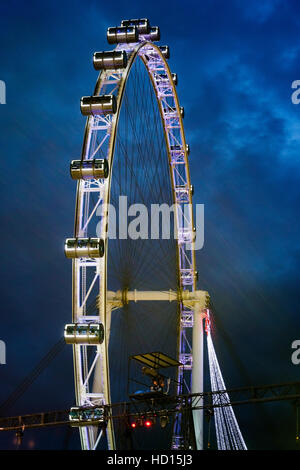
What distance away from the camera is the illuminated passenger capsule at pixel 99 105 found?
2777 cm

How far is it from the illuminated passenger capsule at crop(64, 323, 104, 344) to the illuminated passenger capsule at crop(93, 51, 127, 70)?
1239cm

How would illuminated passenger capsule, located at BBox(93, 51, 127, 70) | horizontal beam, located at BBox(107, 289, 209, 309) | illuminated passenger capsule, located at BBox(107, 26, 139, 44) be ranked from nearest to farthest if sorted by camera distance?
illuminated passenger capsule, located at BBox(93, 51, 127, 70) < illuminated passenger capsule, located at BBox(107, 26, 139, 44) < horizontal beam, located at BBox(107, 289, 209, 309)

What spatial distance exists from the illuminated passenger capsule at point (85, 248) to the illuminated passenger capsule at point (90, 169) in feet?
9.95

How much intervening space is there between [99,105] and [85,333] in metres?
10.3

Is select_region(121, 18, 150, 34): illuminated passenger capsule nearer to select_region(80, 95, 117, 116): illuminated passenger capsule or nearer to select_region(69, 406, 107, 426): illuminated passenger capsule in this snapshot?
select_region(80, 95, 117, 116): illuminated passenger capsule

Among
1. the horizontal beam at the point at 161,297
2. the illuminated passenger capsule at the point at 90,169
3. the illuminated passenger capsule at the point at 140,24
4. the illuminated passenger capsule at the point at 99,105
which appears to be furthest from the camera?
the horizontal beam at the point at 161,297

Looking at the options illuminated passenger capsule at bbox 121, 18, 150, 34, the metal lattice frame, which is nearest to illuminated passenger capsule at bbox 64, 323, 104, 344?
the metal lattice frame

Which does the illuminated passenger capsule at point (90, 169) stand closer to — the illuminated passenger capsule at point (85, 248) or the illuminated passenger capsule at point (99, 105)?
the illuminated passenger capsule at point (99, 105)

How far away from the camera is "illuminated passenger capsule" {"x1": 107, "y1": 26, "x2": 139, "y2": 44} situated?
31.2 meters

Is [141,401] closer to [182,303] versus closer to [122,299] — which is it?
[122,299]

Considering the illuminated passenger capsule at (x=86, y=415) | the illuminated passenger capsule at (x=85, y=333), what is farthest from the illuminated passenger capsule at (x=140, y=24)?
the illuminated passenger capsule at (x=86, y=415)

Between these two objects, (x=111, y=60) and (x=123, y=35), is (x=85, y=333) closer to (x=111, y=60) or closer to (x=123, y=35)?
(x=111, y=60)
